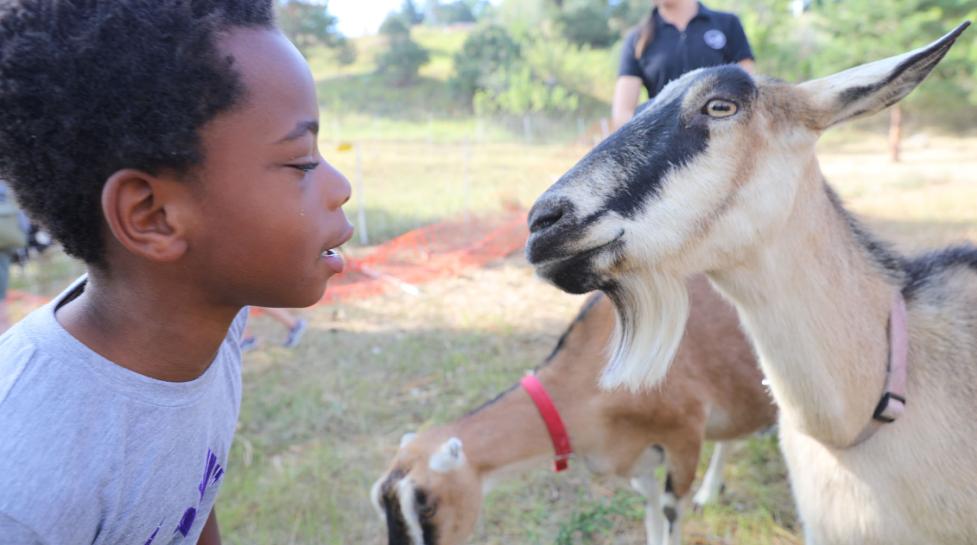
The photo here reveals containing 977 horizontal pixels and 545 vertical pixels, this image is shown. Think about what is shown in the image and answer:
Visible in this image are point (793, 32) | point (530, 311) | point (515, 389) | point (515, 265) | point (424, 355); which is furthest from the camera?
point (793, 32)

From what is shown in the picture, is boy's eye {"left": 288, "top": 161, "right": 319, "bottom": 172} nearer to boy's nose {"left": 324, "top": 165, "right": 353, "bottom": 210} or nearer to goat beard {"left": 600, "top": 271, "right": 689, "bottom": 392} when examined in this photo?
boy's nose {"left": 324, "top": 165, "right": 353, "bottom": 210}

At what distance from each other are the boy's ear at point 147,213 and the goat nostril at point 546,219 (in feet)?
2.66

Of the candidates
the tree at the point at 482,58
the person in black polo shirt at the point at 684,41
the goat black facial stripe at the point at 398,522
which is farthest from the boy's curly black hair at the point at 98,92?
the tree at the point at 482,58

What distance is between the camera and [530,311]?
638 centimetres

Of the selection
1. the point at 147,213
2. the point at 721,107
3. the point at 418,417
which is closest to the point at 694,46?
the point at 721,107

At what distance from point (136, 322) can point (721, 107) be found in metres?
1.41

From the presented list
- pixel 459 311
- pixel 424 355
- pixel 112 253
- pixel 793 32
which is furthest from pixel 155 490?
pixel 793 32

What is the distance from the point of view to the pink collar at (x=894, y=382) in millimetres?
1764

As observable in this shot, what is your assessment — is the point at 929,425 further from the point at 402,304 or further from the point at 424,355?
the point at 402,304

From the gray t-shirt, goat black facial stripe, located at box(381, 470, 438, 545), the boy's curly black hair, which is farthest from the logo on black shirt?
the gray t-shirt

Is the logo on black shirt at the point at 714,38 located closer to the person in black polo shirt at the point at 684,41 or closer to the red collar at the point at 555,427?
the person in black polo shirt at the point at 684,41

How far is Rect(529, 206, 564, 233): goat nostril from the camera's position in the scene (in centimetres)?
166

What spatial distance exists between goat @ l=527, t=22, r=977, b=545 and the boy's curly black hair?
2.77 ft

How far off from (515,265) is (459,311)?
5.51ft
